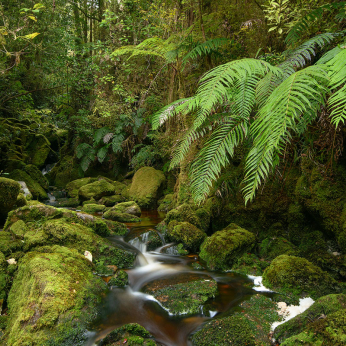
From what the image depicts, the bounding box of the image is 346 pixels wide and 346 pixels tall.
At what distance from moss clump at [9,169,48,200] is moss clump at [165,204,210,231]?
5275 mm

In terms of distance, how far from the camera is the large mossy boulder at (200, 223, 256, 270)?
3873 mm

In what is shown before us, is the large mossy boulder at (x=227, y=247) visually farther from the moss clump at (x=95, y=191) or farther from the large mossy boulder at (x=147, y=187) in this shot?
the moss clump at (x=95, y=191)

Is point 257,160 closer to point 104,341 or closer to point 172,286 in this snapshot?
point 104,341

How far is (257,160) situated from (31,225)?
3744 millimetres

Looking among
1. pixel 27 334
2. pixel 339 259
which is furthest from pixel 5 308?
pixel 339 259

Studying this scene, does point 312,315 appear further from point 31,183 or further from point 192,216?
point 31,183

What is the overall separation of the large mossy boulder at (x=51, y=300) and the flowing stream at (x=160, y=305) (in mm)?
194

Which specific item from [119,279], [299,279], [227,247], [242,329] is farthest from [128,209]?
[242,329]

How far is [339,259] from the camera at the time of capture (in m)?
3.22

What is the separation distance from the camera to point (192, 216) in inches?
199

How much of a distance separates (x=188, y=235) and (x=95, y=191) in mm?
4985

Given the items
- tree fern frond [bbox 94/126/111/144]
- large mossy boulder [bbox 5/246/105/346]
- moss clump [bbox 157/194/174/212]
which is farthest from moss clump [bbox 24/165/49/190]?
large mossy boulder [bbox 5/246/105/346]

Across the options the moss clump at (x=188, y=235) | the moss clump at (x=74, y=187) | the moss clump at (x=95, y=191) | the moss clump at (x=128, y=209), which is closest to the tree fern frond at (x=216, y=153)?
the moss clump at (x=188, y=235)

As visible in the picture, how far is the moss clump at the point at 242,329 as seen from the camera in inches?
90.2
